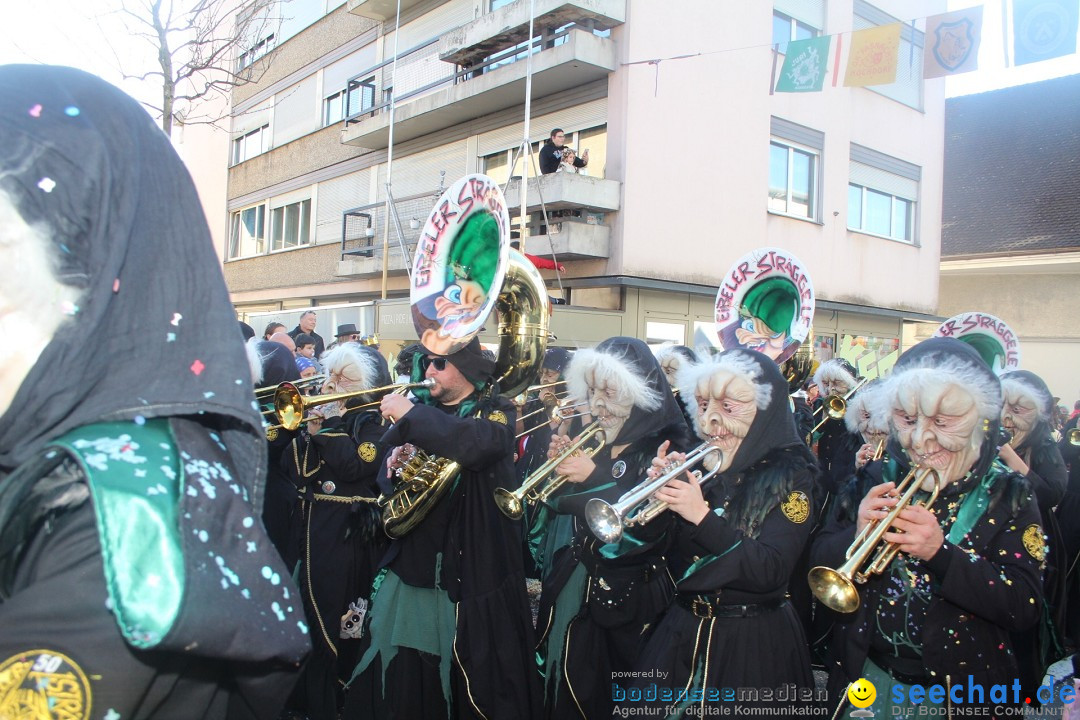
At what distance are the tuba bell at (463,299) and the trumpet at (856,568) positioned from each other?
1.76m

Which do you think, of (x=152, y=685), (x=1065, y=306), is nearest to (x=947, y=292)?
(x=1065, y=306)

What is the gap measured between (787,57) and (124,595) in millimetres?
10937

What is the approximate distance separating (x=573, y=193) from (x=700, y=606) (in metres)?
10.00

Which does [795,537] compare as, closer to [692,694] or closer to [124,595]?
[692,694]

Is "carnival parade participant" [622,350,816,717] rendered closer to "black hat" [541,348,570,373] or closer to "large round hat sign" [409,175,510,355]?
"large round hat sign" [409,175,510,355]

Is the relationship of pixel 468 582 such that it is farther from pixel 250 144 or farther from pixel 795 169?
pixel 250 144

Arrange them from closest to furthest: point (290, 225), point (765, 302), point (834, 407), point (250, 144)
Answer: point (765, 302) < point (834, 407) < point (290, 225) < point (250, 144)

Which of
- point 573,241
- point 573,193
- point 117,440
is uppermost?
point 573,193

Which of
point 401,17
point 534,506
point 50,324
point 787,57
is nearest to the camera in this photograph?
point 50,324

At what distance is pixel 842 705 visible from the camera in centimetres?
279

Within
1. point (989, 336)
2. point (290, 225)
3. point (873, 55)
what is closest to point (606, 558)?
point (989, 336)

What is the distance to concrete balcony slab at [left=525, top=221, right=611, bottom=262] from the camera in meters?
12.7

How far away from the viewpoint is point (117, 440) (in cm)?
103

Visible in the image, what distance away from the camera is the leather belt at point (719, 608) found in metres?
2.93
